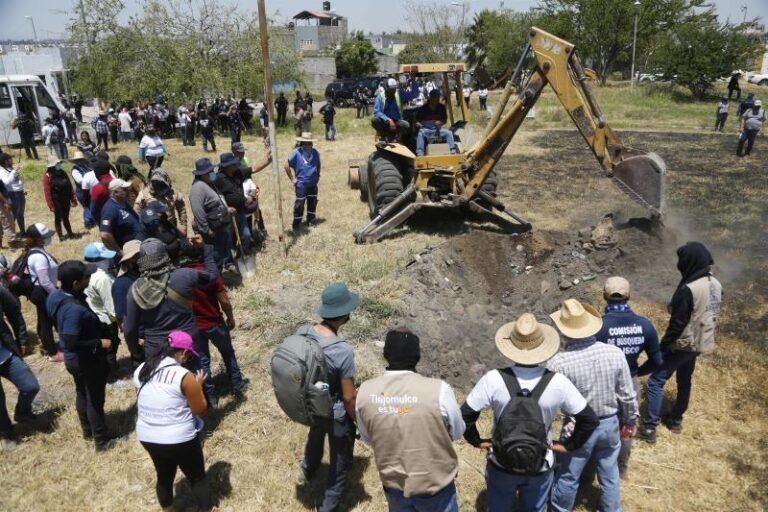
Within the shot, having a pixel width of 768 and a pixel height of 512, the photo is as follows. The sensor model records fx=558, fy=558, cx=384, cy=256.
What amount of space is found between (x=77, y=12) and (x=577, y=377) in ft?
82.5

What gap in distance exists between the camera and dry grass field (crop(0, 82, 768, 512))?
4.10 m

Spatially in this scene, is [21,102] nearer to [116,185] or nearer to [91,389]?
[116,185]

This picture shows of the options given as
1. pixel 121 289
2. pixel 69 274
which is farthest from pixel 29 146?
pixel 69 274

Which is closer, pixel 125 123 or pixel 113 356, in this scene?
pixel 113 356

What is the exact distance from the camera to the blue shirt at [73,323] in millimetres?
4082

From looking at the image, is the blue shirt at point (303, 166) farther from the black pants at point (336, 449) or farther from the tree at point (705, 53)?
the tree at point (705, 53)

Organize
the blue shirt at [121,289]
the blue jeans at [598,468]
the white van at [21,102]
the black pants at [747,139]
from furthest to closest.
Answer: the white van at [21,102] < the black pants at [747,139] < the blue shirt at [121,289] < the blue jeans at [598,468]

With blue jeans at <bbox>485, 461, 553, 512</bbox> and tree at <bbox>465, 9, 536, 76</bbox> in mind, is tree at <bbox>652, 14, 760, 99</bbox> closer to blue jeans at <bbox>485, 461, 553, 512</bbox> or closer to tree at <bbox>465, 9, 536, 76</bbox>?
tree at <bbox>465, 9, 536, 76</bbox>

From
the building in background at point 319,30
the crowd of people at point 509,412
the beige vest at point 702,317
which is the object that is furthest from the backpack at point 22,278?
the building in background at point 319,30

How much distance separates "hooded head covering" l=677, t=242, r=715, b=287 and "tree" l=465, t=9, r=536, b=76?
134ft

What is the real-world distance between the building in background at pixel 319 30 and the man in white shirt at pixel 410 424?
59264mm

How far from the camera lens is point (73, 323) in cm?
408

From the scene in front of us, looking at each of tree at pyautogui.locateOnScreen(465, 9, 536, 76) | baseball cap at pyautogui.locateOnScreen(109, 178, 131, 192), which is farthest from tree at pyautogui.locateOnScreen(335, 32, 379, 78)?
baseball cap at pyautogui.locateOnScreen(109, 178, 131, 192)

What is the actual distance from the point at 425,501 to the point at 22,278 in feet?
16.1
